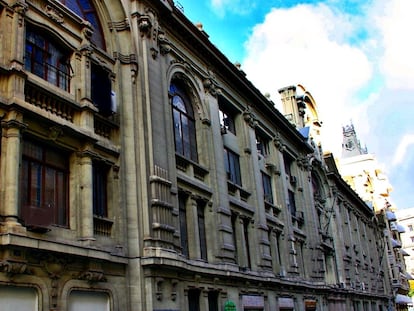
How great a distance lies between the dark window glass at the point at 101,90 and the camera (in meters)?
17.5

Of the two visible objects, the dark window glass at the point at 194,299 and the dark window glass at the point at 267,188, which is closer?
the dark window glass at the point at 194,299

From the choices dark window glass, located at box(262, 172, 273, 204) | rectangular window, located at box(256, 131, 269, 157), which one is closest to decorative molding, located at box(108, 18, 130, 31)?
rectangular window, located at box(256, 131, 269, 157)

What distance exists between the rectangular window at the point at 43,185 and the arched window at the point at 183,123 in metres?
7.19

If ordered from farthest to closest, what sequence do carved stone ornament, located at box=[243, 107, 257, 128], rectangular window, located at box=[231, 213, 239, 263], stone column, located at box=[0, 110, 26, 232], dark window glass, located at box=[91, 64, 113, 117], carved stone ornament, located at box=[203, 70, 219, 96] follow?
carved stone ornament, located at box=[243, 107, 257, 128], carved stone ornament, located at box=[203, 70, 219, 96], rectangular window, located at box=[231, 213, 239, 263], dark window glass, located at box=[91, 64, 113, 117], stone column, located at box=[0, 110, 26, 232]

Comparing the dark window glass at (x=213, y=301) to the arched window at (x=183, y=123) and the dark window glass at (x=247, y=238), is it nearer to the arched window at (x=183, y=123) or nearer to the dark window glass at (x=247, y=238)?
the dark window glass at (x=247, y=238)

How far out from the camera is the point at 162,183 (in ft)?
60.3

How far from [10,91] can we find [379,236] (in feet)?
193

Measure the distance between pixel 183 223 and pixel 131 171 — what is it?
159 inches

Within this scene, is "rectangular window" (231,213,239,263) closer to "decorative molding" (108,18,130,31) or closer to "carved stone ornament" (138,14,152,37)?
"carved stone ornament" (138,14,152,37)

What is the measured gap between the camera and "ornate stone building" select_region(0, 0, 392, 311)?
14023 mm

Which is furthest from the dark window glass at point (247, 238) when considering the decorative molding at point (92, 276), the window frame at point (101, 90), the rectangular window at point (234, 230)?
the decorative molding at point (92, 276)

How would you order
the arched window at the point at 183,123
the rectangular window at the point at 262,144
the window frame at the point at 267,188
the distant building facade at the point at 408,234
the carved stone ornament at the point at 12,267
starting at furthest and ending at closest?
the distant building facade at the point at 408,234 → the rectangular window at the point at 262,144 → the window frame at the point at 267,188 → the arched window at the point at 183,123 → the carved stone ornament at the point at 12,267

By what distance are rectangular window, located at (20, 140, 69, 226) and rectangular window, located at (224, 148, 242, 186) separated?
1203 cm

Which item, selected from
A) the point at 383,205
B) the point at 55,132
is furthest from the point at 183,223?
the point at 383,205
